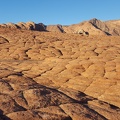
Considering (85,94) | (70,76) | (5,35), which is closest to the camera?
(85,94)

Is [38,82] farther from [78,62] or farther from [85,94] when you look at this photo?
[78,62]

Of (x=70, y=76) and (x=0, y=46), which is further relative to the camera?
(x=0, y=46)

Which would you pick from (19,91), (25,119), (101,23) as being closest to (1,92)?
(19,91)

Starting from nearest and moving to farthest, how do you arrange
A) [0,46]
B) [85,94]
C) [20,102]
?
[20,102]
[85,94]
[0,46]

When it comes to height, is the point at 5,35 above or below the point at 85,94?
above

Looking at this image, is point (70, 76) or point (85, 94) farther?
point (70, 76)

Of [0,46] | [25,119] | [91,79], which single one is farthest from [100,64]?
[0,46]

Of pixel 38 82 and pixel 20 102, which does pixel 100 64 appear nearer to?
pixel 38 82

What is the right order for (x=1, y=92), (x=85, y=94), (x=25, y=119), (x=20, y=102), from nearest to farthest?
(x=25, y=119)
(x=20, y=102)
(x=1, y=92)
(x=85, y=94)

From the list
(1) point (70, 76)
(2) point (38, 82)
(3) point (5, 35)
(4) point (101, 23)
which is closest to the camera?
(2) point (38, 82)
